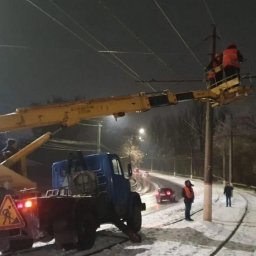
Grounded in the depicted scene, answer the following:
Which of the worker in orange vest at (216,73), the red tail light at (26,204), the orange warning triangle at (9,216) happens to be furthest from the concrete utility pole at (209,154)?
the orange warning triangle at (9,216)

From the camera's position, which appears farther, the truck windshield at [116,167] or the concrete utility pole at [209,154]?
the concrete utility pole at [209,154]

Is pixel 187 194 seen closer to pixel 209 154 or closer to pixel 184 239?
pixel 209 154

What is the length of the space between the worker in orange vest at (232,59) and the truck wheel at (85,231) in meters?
6.20

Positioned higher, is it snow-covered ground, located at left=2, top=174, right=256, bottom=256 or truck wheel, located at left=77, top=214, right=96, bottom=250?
truck wheel, located at left=77, top=214, right=96, bottom=250

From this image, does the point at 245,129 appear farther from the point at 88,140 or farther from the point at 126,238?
the point at 126,238

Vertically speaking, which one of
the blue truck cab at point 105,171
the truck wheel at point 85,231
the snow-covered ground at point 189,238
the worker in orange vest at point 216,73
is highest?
the worker in orange vest at point 216,73

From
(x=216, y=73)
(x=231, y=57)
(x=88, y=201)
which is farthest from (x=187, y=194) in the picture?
(x=88, y=201)

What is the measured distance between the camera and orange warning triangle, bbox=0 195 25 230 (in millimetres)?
11305

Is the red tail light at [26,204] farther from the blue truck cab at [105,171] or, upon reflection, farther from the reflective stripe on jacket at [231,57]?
the reflective stripe on jacket at [231,57]

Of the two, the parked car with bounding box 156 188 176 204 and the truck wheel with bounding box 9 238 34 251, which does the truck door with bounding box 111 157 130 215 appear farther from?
the parked car with bounding box 156 188 176 204

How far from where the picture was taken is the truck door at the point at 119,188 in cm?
1573

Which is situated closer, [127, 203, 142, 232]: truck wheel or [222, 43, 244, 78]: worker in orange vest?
[222, 43, 244, 78]: worker in orange vest

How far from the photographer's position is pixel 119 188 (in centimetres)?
1605

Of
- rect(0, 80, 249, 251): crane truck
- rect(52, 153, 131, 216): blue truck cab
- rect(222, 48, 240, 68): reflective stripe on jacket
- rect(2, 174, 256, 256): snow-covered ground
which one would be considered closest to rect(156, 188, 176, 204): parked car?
rect(2, 174, 256, 256): snow-covered ground
